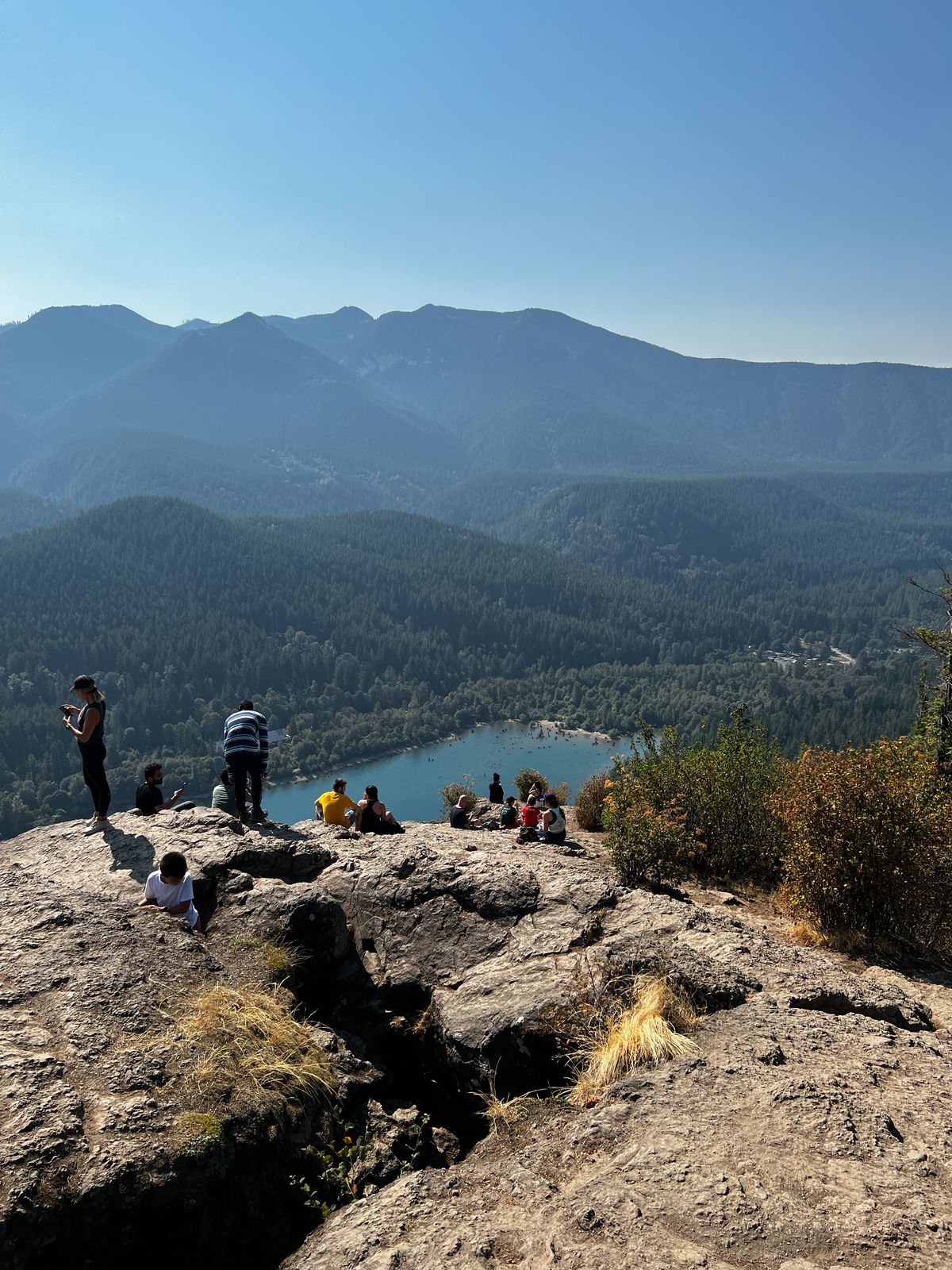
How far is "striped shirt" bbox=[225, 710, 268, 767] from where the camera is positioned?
12320 millimetres

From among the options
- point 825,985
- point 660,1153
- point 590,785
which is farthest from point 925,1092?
point 590,785

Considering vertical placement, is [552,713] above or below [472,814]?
below

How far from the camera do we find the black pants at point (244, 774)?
12.3 meters

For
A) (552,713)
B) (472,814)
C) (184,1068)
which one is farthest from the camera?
(552,713)

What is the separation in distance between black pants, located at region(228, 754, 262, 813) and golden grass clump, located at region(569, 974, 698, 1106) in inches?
292

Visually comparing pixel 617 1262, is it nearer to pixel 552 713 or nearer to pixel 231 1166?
pixel 231 1166

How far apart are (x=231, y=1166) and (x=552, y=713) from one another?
177550 mm

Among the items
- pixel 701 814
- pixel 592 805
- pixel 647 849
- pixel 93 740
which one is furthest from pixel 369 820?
pixel 592 805

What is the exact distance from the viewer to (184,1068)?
19.0 feet

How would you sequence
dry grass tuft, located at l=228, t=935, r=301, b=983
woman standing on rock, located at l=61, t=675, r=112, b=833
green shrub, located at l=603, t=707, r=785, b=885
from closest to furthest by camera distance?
dry grass tuft, located at l=228, t=935, r=301, b=983 → woman standing on rock, located at l=61, t=675, r=112, b=833 → green shrub, located at l=603, t=707, r=785, b=885

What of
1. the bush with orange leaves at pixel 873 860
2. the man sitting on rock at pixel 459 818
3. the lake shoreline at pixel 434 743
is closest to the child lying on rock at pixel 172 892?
the bush with orange leaves at pixel 873 860

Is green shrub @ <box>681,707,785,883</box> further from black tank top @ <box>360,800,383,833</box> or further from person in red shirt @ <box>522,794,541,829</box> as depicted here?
black tank top @ <box>360,800,383,833</box>

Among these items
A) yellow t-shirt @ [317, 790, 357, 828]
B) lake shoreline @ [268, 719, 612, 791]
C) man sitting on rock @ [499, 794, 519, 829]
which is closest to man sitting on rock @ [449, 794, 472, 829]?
man sitting on rock @ [499, 794, 519, 829]

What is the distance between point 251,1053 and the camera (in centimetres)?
605
